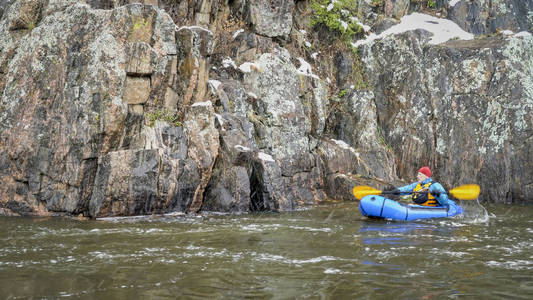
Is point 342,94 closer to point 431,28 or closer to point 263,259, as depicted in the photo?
point 431,28

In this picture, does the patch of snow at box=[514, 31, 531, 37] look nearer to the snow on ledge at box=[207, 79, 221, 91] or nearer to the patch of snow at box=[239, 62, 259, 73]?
the patch of snow at box=[239, 62, 259, 73]

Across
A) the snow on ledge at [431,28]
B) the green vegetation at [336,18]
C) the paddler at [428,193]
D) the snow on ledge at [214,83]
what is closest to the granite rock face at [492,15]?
the snow on ledge at [431,28]

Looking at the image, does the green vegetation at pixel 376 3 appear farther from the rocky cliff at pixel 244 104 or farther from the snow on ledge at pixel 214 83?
the snow on ledge at pixel 214 83

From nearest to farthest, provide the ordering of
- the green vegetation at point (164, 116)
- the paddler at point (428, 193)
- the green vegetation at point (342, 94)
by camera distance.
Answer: the paddler at point (428, 193)
the green vegetation at point (164, 116)
the green vegetation at point (342, 94)

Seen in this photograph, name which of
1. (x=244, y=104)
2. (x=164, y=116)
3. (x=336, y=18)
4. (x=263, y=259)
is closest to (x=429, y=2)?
(x=336, y=18)

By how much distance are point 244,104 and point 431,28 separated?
9794 mm

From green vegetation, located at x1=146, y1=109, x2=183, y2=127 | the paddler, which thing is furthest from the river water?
green vegetation, located at x1=146, y1=109, x2=183, y2=127

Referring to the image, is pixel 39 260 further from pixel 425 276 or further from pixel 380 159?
pixel 380 159

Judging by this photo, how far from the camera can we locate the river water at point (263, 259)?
4.45m

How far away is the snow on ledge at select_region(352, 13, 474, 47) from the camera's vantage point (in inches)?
736

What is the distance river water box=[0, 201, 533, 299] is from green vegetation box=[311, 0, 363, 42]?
1111cm

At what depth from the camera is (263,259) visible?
595 centimetres

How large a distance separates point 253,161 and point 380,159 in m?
6.32

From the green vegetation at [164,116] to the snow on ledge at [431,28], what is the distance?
31.8 feet
